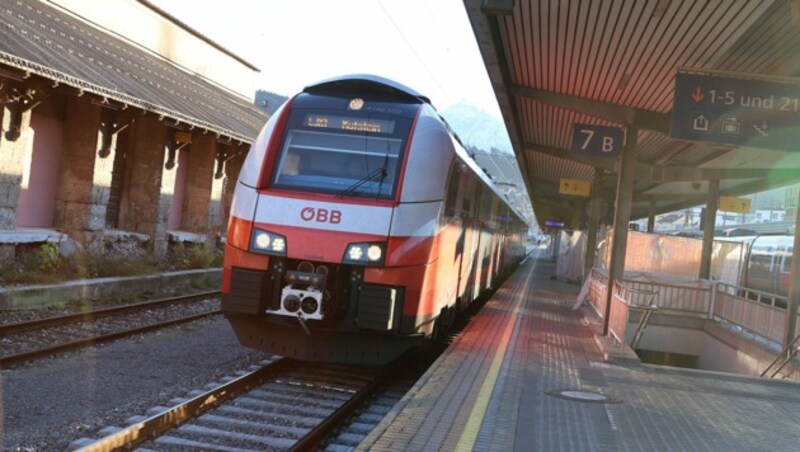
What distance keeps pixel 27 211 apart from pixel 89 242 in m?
1.37

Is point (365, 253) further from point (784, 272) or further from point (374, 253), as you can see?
point (784, 272)

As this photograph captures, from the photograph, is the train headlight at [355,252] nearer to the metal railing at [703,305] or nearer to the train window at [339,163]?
the train window at [339,163]

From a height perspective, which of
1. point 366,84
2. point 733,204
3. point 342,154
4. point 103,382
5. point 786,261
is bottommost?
point 103,382

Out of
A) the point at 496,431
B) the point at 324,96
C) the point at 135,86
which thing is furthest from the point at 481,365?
the point at 135,86

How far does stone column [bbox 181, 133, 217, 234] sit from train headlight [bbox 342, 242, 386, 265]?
14340 mm

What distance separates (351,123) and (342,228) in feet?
4.59

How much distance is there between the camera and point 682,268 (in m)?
20.6

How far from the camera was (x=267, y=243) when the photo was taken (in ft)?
25.4

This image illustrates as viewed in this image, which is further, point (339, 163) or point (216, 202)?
point (216, 202)

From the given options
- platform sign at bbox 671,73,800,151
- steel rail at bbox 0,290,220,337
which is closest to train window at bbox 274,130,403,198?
platform sign at bbox 671,73,800,151

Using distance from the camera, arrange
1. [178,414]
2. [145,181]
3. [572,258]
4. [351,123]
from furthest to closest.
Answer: [572,258] → [145,181] → [351,123] → [178,414]

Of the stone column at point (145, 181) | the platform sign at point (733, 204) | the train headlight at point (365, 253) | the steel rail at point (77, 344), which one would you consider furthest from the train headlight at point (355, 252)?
the platform sign at point (733, 204)

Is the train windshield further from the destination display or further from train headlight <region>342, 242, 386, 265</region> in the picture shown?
train headlight <region>342, 242, 386, 265</region>

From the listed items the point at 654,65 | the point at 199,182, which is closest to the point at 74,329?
the point at 654,65
